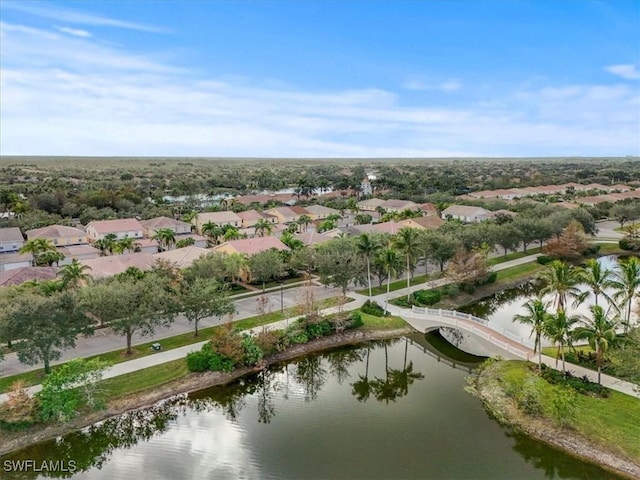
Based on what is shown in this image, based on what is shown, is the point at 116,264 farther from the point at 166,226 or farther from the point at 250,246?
the point at 166,226

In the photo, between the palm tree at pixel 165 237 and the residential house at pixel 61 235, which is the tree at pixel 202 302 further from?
the residential house at pixel 61 235

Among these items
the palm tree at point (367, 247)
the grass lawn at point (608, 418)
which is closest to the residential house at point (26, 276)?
the palm tree at point (367, 247)

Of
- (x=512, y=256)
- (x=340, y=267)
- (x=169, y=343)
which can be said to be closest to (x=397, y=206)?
(x=512, y=256)

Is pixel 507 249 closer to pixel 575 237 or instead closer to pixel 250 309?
pixel 575 237

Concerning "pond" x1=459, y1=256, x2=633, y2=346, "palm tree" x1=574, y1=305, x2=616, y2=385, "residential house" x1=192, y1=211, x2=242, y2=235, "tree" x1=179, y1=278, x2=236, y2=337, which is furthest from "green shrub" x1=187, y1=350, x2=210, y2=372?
"residential house" x1=192, y1=211, x2=242, y2=235

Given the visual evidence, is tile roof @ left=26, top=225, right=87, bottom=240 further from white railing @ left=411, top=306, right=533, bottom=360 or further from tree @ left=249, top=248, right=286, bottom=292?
white railing @ left=411, top=306, right=533, bottom=360

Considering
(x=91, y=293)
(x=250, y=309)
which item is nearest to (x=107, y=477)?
(x=91, y=293)
